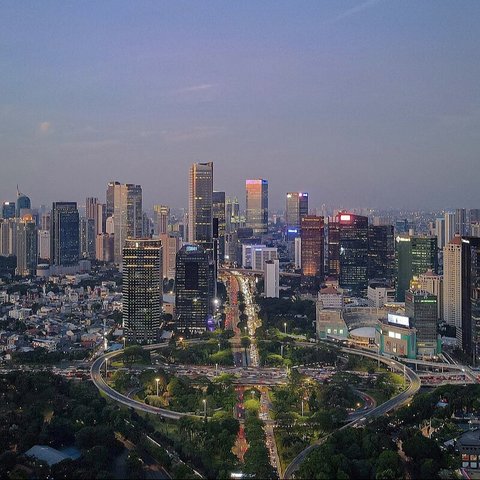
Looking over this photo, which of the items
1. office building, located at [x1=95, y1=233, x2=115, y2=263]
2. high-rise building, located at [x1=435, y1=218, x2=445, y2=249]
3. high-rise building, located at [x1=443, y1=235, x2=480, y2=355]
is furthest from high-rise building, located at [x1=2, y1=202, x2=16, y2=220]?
high-rise building, located at [x1=443, y1=235, x2=480, y2=355]

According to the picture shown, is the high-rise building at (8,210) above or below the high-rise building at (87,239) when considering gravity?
above

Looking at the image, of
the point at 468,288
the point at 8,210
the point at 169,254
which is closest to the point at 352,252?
the point at 169,254

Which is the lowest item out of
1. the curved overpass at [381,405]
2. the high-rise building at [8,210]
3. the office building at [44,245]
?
the curved overpass at [381,405]

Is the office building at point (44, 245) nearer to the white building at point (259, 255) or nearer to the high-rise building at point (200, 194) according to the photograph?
the high-rise building at point (200, 194)

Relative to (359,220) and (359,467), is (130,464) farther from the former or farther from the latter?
(359,220)

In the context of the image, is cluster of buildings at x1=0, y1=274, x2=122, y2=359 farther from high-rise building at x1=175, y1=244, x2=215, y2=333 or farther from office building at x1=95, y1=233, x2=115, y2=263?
office building at x1=95, y1=233, x2=115, y2=263

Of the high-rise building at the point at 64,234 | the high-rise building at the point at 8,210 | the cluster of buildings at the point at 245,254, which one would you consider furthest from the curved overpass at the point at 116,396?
the high-rise building at the point at 8,210

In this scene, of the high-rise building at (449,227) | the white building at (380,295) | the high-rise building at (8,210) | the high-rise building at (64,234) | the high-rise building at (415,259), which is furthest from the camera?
the high-rise building at (8,210)
